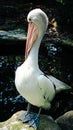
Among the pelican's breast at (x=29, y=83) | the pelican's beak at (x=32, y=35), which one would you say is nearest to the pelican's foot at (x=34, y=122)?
the pelican's breast at (x=29, y=83)

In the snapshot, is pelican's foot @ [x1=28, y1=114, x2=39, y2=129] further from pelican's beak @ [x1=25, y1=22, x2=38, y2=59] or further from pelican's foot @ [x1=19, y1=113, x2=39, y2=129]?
pelican's beak @ [x1=25, y1=22, x2=38, y2=59]

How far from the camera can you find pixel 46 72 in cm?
1001

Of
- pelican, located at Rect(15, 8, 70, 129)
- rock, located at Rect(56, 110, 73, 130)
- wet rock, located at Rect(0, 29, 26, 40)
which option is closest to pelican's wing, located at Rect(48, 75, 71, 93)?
rock, located at Rect(56, 110, 73, 130)

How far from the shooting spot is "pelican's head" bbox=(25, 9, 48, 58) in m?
5.62

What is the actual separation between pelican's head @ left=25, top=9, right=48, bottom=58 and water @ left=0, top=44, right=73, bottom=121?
279 centimetres

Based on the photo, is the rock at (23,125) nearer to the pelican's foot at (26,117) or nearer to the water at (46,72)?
the pelican's foot at (26,117)

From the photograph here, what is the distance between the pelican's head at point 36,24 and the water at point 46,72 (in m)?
2.79

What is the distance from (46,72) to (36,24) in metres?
4.37

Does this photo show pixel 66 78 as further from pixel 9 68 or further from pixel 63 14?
pixel 63 14

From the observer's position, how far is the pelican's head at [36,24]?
5616 millimetres

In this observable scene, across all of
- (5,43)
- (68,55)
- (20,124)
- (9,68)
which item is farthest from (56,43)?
(20,124)

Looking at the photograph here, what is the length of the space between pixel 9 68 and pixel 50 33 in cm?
323

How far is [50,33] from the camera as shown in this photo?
1310 cm

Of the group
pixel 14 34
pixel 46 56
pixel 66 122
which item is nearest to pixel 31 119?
pixel 66 122
